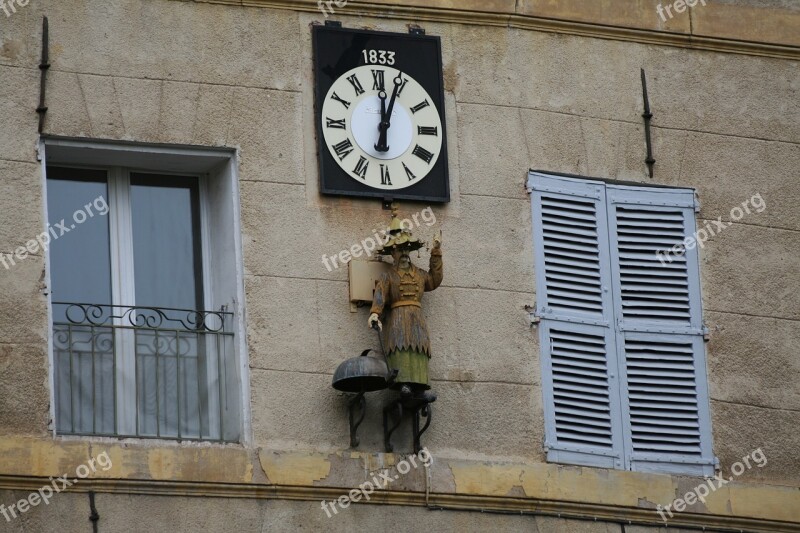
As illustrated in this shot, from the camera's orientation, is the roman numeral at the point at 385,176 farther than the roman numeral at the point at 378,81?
No

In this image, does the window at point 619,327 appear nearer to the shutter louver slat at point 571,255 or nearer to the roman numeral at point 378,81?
the shutter louver slat at point 571,255

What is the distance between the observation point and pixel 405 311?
1464 cm

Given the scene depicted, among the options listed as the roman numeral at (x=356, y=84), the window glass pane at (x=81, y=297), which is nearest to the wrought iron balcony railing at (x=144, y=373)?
the window glass pane at (x=81, y=297)

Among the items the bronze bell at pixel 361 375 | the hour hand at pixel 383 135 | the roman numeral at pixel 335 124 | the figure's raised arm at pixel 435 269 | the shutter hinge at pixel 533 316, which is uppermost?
the roman numeral at pixel 335 124

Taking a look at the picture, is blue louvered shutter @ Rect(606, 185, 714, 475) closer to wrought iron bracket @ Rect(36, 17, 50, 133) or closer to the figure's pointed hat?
the figure's pointed hat

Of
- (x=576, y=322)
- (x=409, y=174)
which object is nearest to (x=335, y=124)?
(x=409, y=174)

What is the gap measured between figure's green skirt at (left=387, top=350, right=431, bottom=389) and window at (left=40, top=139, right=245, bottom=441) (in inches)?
39.8

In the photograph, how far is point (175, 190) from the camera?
599 inches

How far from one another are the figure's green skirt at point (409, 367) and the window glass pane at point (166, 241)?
1423mm

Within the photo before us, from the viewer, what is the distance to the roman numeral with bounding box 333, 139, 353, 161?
15148mm

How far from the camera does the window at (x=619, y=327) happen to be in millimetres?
15188

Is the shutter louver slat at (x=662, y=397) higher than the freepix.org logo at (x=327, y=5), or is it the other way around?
the freepix.org logo at (x=327, y=5)

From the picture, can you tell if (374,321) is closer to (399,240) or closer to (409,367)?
(409,367)

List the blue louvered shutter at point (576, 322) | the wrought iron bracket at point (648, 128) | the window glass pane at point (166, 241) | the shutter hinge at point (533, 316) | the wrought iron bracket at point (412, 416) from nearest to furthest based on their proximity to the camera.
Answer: the wrought iron bracket at point (412, 416), the window glass pane at point (166, 241), the blue louvered shutter at point (576, 322), the shutter hinge at point (533, 316), the wrought iron bracket at point (648, 128)
